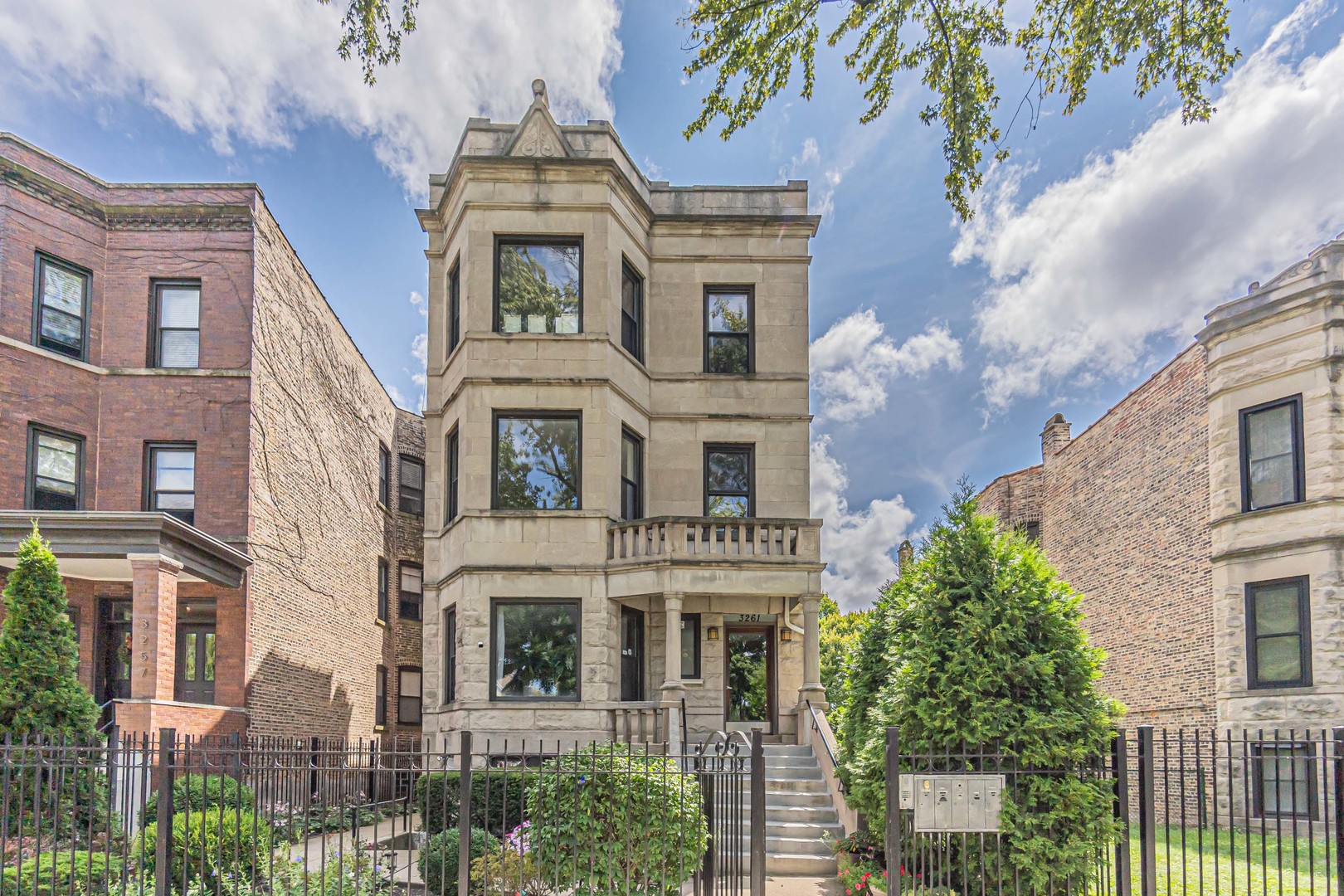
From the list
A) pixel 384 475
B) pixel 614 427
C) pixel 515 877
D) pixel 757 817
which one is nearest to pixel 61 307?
pixel 384 475

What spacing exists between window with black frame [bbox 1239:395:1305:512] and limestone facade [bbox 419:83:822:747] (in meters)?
7.58

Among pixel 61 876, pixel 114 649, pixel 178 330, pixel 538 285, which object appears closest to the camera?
pixel 61 876

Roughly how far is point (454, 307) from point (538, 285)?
2.11m

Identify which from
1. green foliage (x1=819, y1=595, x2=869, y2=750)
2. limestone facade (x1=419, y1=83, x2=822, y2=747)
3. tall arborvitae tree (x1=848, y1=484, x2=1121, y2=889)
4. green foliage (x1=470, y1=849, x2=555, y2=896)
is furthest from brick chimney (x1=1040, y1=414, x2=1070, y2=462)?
green foliage (x1=470, y1=849, x2=555, y2=896)

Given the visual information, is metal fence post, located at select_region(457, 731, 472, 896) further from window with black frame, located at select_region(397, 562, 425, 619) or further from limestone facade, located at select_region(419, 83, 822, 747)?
window with black frame, located at select_region(397, 562, 425, 619)

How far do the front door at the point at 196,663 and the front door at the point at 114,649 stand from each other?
92cm

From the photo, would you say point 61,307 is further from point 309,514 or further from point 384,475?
point 384,475

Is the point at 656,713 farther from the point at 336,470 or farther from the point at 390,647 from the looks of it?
the point at 390,647

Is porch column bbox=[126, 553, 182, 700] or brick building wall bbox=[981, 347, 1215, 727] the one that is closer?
porch column bbox=[126, 553, 182, 700]

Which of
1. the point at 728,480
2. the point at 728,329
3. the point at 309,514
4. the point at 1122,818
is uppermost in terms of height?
Answer: the point at 728,329

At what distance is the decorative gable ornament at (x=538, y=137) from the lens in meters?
17.3

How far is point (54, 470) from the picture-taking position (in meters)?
17.4

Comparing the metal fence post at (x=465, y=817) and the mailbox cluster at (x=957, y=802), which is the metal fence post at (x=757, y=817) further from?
the metal fence post at (x=465, y=817)

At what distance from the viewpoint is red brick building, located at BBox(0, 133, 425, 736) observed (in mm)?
17016
